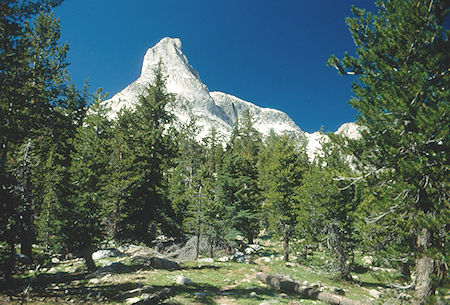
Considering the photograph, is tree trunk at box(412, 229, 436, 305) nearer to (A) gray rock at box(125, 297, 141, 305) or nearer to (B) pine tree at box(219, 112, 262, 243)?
(A) gray rock at box(125, 297, 141, 305)

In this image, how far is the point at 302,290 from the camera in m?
12.0

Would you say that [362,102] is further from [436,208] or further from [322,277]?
[322,277]

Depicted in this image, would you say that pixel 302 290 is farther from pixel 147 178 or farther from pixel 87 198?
pixel 147 178

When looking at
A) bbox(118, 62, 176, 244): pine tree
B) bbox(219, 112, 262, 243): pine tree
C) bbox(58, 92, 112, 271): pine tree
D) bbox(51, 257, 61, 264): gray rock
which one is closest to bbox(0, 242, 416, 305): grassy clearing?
bbox(51, 257, 61, 264): gray rock

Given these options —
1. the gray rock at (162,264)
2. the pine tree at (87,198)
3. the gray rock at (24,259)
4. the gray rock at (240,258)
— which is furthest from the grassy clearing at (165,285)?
the gray rock at (240,258)

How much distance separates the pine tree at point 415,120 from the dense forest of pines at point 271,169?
0.12 ft

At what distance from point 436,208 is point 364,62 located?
5455 millimetres

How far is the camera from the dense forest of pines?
650 cm

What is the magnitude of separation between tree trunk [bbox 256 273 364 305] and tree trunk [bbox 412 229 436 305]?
490 centimetres

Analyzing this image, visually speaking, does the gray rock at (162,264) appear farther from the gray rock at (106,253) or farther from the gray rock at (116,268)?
the gray rock at (106,253)

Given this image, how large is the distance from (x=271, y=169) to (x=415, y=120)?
18.2m

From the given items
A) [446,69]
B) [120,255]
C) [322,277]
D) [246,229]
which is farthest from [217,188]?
[446,69]

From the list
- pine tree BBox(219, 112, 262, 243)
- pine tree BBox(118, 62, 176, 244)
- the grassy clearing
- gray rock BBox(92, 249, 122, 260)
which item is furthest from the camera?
pine tree BBox(219, 112, 262, 243)

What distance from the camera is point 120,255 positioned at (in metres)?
17.9
